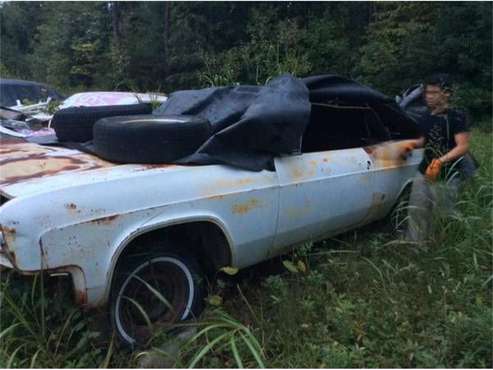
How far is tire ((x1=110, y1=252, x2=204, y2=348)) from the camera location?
2842 millimetres

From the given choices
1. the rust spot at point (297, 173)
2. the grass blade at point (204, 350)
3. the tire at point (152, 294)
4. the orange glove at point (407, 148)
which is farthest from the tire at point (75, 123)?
the orange glove at point (407, 148)

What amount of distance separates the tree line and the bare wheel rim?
21.4ft

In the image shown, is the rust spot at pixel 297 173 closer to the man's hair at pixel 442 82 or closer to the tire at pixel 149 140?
the tire at pixel 149 140

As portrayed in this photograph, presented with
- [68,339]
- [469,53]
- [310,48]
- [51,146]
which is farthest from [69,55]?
[68,339]

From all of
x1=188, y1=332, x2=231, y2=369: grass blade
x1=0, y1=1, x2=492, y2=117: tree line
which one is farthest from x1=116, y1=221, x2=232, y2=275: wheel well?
x1=0, y1=1, x2=492, y2=117: tree line

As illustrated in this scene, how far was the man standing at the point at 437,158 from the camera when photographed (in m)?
4.17

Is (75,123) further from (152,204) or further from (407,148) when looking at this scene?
(407,148)

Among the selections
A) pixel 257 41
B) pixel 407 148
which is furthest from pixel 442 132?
pixel 257 41

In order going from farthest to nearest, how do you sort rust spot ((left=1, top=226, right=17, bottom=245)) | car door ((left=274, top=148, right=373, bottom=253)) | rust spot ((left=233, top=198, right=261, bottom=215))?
car door ((left=274, top=148, right=373, bottom=253)), rust spot ((left=233, top=198, right=261, bottom=215)), rust spot ((left=1, top=226, right=17, bottom=245))

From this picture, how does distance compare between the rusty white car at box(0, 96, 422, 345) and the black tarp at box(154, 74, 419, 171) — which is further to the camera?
the black tarp at box(154, 74, 419, 171)

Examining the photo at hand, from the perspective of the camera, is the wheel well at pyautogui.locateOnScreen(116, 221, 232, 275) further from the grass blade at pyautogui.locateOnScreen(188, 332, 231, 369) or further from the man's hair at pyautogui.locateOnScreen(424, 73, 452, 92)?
the man's hair at pyautogui.locateOnScreen(424, 73, 452, 92)

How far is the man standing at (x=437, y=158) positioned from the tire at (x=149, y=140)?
1.96 meters

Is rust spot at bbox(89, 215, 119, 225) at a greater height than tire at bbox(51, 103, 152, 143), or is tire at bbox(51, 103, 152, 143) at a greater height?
tire at bbox(51, 103, 152, 143)

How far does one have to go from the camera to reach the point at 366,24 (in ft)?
60.7
